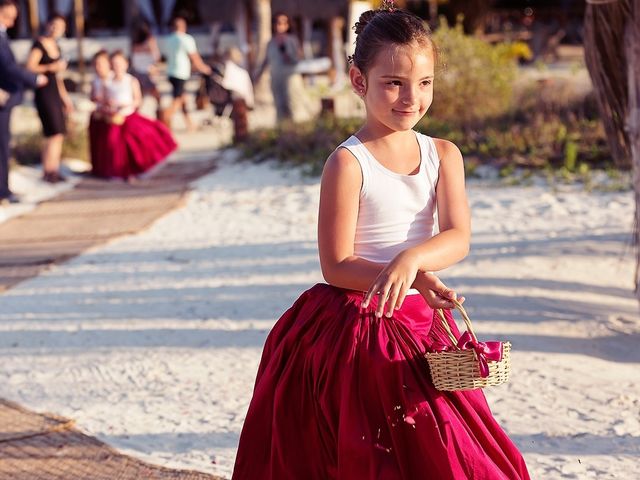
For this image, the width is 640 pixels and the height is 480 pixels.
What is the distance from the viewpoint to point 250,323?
5859mm

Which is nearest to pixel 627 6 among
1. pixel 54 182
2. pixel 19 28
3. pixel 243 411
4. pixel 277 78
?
pixel 243 411

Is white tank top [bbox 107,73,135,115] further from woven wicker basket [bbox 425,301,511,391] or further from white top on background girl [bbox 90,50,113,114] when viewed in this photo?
woven wicker basket [bbox 425,301,511,391]

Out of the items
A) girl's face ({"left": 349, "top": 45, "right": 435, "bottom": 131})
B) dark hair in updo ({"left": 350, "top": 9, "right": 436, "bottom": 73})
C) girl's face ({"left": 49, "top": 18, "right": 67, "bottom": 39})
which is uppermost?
girl's face ({"left": 49, "top": 18, "right": 67, "bottom": 39})

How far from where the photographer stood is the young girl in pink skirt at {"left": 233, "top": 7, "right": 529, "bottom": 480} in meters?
2.55

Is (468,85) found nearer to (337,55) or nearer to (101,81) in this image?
(101,81)

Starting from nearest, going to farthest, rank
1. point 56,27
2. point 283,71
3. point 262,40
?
point 56,27 < point 283,71 < point 262,40

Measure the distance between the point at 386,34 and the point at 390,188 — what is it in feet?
1.25

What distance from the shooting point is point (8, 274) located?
731 centimetres

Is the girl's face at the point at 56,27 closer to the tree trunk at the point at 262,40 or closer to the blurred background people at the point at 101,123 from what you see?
the blurred background people at the point at 101,123

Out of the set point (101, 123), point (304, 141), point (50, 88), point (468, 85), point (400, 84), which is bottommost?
point (304, 141)

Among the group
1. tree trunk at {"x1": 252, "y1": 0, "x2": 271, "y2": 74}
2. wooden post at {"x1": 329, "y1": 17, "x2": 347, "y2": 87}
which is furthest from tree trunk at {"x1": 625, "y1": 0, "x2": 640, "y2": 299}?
wooden post at {"x1": 329, "y1": 17, "x2": 347, "y2": 87}

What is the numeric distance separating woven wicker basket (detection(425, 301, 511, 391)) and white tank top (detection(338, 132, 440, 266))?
29 centimetres

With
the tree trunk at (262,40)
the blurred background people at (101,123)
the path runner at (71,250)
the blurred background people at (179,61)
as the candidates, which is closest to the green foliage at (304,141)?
the path runner at (71,250)

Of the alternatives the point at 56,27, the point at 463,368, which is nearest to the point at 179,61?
the point at 56,27
